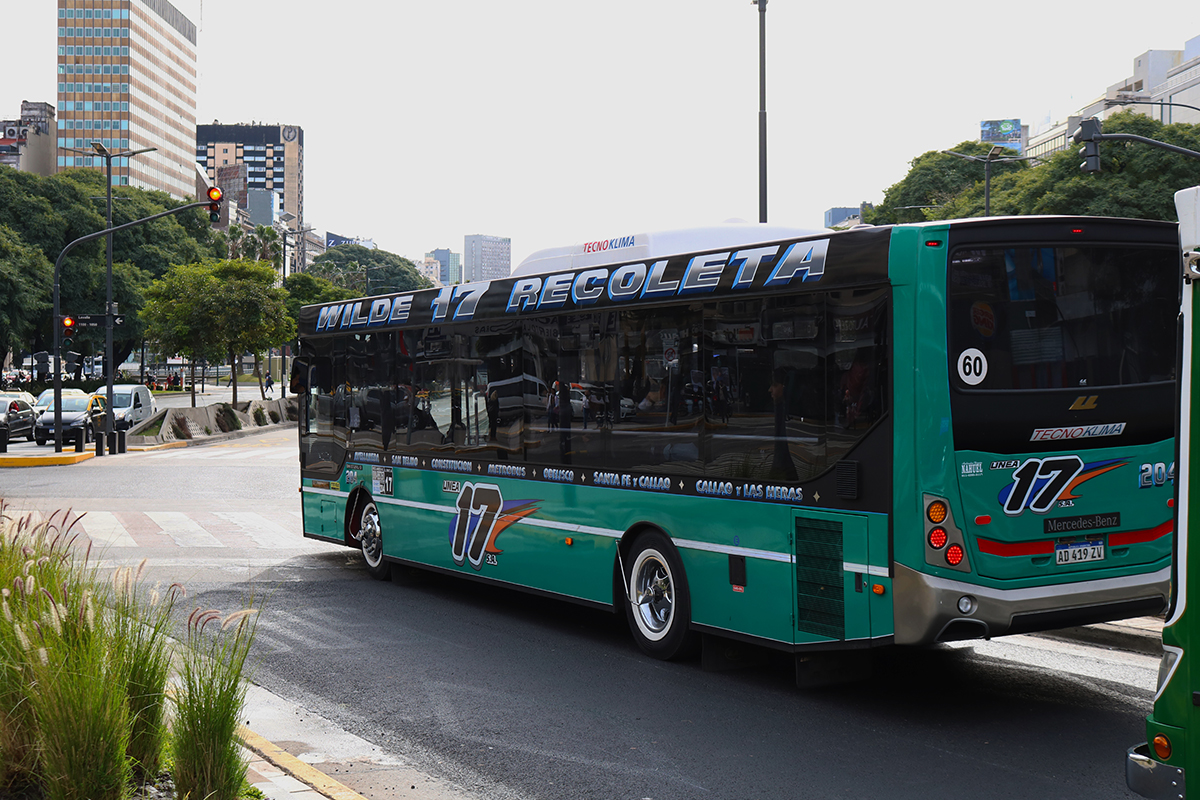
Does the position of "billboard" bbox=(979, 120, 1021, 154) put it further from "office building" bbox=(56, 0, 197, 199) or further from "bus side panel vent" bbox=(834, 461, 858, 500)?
"bus side panel vent" bbox=(834, 461, 858, 500)

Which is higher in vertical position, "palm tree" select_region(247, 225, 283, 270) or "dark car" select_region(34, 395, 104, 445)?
"palm tree" select_region(247, 225, 283, 270)

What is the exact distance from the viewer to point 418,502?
37.0 ft

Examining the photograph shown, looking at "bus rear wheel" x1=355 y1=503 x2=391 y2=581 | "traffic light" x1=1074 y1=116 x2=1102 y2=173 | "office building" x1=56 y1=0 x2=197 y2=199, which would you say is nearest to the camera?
"bus rear wheel" x1=355 y1=503 x2=391 y2=581

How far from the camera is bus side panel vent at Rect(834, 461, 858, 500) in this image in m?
6.66

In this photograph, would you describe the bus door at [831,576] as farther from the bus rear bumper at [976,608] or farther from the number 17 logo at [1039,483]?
the number 17 logo at [1039,483]

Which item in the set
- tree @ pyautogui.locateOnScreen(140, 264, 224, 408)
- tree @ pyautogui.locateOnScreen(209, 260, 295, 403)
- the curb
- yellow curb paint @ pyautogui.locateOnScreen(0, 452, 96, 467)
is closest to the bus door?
the curb

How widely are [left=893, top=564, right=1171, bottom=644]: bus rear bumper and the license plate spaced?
5.4 inches

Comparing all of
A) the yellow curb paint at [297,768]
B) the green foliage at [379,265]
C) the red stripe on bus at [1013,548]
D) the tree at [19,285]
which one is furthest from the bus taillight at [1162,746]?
the green foliage at [379,265]

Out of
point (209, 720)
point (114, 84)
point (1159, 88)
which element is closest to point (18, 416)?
point (209, 720)

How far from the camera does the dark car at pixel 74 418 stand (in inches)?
1425

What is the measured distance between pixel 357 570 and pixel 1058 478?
858 centimetres

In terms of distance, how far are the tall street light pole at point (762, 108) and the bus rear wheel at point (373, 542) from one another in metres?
7.07

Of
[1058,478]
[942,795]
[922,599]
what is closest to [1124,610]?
[1058,478]

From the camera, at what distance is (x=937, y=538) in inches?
246
